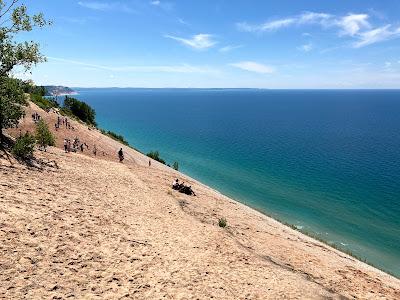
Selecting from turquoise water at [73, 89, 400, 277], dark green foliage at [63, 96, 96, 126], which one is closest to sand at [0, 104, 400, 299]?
turquoise water at [73, 89, 400, 277]

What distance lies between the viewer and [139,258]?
764 inches

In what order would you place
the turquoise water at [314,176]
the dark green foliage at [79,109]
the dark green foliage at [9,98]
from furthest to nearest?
the dark green foliage at [79,109] → the turquoise water at [314,176] → the dark green foliage at [9,98]

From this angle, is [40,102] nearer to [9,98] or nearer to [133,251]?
[9,98]

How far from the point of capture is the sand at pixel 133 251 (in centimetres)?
1639

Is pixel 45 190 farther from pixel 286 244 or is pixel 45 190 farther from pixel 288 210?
pixel 288 210

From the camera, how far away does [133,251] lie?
65.8 feet

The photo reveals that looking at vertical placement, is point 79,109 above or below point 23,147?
below

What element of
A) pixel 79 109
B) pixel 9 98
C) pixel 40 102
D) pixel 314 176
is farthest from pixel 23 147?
pixel 79 109

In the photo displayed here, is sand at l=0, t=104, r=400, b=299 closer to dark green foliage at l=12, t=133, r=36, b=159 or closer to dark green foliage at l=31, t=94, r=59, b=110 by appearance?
dark green foliage at l=12, t=133, r=36, b=159

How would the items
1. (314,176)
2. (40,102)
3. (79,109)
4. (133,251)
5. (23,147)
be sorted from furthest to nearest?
(79,109)
(40,102)
(314,176)
(23,147)
(133,251)

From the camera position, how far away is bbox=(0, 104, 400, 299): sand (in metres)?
16.4

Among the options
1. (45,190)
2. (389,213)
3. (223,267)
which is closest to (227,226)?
(223,267)

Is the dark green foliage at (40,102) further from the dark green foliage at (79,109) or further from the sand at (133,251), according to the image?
the sand at (133,251)

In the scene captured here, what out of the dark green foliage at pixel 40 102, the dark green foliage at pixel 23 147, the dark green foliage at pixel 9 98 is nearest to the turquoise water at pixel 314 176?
the dark green foliage at pixel 40 102
